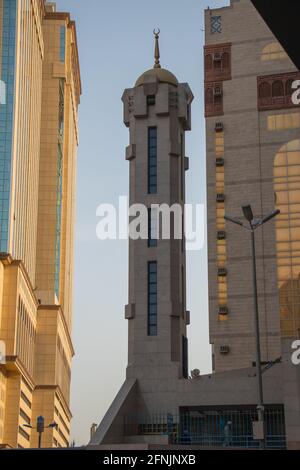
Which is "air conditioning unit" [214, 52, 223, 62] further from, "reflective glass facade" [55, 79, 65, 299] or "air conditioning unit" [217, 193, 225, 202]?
"reflective glass facade" [55, 79, 65, 299]

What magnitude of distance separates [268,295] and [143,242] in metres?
23.1

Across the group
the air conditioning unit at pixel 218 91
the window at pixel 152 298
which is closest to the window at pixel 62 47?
the air conditioning unit at pixel 218 91

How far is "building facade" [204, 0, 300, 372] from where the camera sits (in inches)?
2594

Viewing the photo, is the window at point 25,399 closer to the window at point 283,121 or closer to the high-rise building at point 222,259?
the high-rise building at point 222,259

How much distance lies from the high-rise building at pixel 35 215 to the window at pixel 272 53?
46916mm

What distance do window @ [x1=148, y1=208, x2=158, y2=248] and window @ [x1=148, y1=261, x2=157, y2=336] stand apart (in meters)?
1.29

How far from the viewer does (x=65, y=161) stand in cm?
15962

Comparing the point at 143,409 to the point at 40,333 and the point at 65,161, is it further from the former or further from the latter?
the point at 65,161

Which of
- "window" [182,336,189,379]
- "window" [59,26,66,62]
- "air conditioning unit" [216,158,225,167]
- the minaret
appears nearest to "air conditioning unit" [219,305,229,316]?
"air conditioning unit" [216,158,225,167]

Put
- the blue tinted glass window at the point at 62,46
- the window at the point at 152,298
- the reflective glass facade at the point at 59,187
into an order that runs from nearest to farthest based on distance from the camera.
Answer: the window at the point at 152,298
the reflective glass facade at the point at 59,187
the blue tinted glass window at the point at 62,46

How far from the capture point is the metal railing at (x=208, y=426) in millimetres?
42500

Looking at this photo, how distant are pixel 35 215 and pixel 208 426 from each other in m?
97.8

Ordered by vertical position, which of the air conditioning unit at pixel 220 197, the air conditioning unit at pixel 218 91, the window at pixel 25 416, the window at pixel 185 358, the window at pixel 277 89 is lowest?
the window at pixel 185 358
